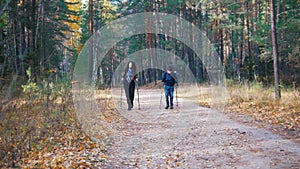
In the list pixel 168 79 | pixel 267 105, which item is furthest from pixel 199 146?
pixel 168 79

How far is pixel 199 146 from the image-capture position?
24.0 feet

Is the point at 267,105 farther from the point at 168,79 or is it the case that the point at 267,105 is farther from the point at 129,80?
the point at 129,80

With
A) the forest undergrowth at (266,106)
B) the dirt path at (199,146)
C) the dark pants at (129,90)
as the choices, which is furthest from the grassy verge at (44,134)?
the forest undergrowth at (266,106)

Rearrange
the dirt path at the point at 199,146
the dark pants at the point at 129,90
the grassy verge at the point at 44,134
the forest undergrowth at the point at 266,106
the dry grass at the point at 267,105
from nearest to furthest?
1. the grassy verge at the point at 44,134
2. the dirt path at the point at 199,146
3. the forest undergrowth at the point at 266,106
4. the dry grass at the point at 267,105
5. the dark pants at the point at 129,90

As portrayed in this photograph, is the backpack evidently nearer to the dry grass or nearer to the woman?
the woman

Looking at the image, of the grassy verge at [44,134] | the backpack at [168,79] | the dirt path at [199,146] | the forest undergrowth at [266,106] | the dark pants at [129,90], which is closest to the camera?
the grassy verge at [44,134]

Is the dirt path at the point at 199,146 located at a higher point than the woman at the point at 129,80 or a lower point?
lower

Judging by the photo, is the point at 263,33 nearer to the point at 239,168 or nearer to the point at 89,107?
the point at 89,107

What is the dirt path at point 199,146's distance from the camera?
19.7 ft

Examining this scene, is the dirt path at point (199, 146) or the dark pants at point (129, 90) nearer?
the dirt path at point (199, 146)

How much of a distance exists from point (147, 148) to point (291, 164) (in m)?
2.96

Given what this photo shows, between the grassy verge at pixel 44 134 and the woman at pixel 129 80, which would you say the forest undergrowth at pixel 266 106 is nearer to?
the woman at pixel 129 80

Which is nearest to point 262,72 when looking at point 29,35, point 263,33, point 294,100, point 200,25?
point 263,33

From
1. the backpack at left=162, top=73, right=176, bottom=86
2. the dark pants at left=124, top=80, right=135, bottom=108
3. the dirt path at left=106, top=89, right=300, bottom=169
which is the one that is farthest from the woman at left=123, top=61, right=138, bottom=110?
the dirt path at left=106, top=89, right=300, bottom=169
